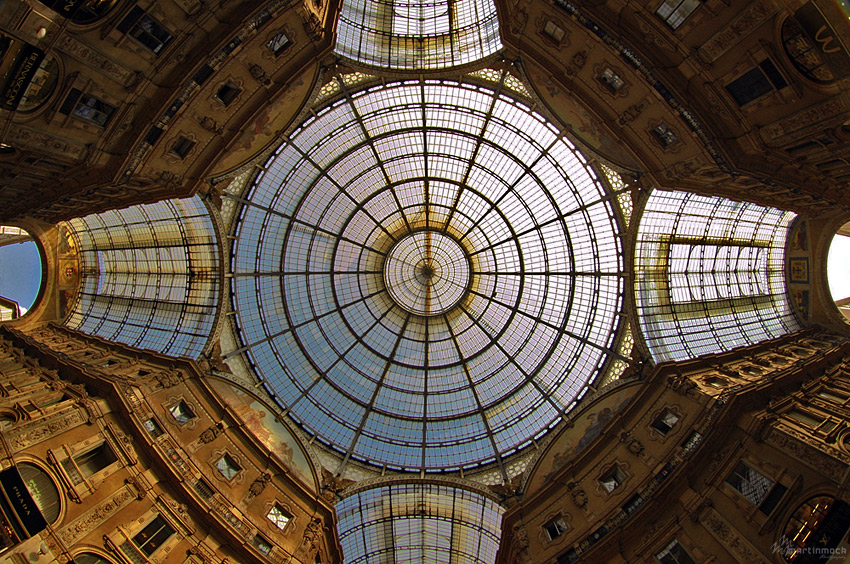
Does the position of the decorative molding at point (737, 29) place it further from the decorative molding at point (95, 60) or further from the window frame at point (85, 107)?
the window frame at point (85, 107)

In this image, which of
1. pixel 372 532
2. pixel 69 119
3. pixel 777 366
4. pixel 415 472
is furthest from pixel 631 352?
pixel 69 119

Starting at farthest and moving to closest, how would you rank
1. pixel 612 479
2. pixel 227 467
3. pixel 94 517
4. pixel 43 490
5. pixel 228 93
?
pixel 227 467 → pixel 612 479 → pixel 228 93 → pixel 94 517 → pixel 43 490

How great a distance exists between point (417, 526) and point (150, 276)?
27.1 meters

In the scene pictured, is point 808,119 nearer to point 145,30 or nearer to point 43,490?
point 145,30

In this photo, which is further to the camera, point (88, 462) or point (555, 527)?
point (555, 527)

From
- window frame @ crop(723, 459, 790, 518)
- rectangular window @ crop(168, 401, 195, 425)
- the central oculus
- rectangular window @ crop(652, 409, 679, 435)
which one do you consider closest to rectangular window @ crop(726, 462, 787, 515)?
window frame @ crop(723, 459, 790, 518)

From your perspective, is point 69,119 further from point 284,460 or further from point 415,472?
point 415,472

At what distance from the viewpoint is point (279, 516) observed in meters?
26.7

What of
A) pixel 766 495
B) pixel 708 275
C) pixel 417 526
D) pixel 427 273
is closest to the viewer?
pixel 766 495

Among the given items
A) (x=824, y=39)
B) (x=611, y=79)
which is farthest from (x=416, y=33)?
(x=824, y=39)

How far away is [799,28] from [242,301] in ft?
106

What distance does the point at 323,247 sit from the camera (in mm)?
33719

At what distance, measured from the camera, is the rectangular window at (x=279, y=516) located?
26.3m

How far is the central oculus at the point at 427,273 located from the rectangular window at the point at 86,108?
824 inches
